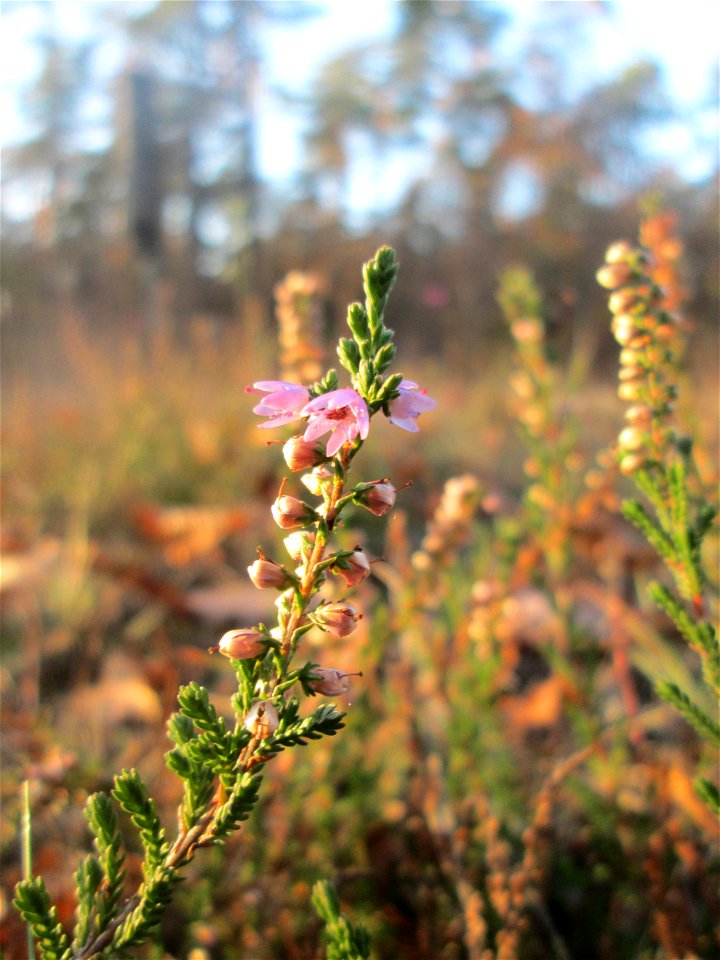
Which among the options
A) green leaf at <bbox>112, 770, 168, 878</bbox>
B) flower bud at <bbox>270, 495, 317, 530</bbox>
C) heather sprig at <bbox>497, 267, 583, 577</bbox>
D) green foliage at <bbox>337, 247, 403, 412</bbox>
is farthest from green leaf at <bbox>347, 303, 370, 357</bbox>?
heather sprig at <bbox>497, 267, 583, 577</bbox>

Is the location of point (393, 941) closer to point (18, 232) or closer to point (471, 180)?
point (18, 232)

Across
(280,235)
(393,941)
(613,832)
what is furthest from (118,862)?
(280,235)

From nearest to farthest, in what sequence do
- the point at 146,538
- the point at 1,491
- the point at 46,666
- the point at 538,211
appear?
the point at 46,666
the point at 146,538
the point at 1,491
the point at 538,211

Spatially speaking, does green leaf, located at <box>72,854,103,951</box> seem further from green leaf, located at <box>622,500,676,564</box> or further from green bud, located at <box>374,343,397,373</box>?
green leaf, located at <box>622,500,676,564</box>

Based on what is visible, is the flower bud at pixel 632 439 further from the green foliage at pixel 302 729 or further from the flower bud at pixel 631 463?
the green foliage at pixel 302 729

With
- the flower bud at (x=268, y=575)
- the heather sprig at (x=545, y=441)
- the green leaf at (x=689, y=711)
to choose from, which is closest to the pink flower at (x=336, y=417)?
the flower bud at (x=268, y=575)
